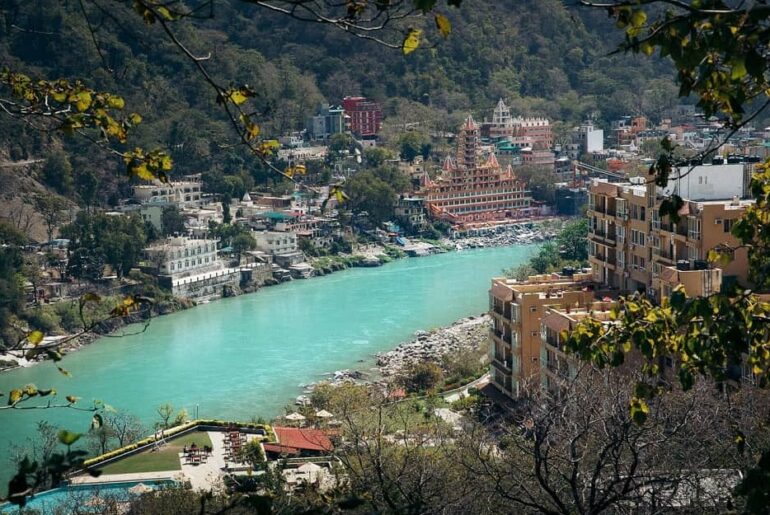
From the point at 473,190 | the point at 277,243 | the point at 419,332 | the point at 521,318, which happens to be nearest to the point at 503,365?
the point at 521,318

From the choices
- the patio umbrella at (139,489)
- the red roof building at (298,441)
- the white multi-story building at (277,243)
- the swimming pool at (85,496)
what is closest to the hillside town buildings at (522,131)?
the white multi-story building at (277,243)

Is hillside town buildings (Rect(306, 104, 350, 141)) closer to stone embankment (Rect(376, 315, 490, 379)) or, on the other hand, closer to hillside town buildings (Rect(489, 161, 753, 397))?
stone embankment (Rect(376, 315, 490, 379))

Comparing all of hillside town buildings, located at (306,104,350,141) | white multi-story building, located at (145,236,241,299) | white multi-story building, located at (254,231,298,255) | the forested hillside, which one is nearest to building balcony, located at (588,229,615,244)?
white multi-story building, located at (145,236,241,299)

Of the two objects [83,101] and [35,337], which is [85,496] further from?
[35,337]

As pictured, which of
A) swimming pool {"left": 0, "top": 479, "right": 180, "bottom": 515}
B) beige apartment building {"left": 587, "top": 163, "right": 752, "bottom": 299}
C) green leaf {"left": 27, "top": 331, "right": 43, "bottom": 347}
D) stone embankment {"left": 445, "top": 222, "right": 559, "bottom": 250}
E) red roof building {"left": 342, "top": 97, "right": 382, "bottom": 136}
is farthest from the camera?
red roof building {"left": 342, "top": 97, "right": 382, "bottom": 136}

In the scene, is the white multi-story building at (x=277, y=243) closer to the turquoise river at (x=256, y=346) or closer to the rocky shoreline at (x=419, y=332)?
the rocky shoreline at (x=419, y=332)

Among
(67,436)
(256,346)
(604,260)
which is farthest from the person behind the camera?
(256,346)

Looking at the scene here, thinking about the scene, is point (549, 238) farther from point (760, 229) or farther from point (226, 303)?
point (760, 229)
